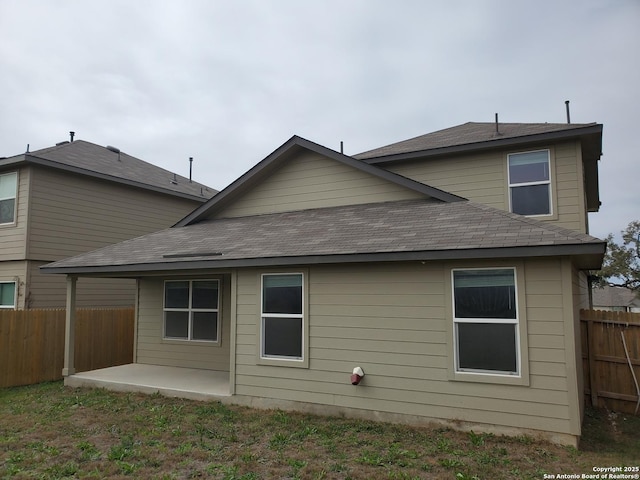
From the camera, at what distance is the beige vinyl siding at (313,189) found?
9.72 metres

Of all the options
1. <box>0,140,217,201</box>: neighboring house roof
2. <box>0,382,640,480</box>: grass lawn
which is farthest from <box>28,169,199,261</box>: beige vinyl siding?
<box>0,382,640,480</box>: grass lawn

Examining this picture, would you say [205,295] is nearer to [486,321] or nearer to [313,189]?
[313,189]

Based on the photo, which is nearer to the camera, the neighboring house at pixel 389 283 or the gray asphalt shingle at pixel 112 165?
the neighboring house at pixel 389 283

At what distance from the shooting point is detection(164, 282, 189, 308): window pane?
36.7 ft

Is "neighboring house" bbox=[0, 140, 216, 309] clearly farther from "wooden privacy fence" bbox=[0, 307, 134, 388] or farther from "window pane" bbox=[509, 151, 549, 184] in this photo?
"window pane" bbox=[509, 151, 549, 184]

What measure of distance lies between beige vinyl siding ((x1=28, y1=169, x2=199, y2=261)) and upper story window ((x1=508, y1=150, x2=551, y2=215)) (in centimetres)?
1155

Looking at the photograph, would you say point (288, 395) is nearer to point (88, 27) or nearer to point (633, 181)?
point (88, 27)

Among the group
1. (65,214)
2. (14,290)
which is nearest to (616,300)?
(65,214)

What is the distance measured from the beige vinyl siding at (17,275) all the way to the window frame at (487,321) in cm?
1111

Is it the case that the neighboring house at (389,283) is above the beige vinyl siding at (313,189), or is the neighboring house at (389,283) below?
below

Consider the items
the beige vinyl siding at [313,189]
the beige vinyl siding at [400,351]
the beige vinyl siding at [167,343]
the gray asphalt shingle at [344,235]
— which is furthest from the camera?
the beige vinyl siding at [167,343]

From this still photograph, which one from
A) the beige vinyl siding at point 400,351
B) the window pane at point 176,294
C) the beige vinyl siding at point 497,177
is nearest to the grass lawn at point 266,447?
the beige vinyl siding at point 400,351

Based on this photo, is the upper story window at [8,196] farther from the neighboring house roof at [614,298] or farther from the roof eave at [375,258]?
the neighboring house roof at [614,298]

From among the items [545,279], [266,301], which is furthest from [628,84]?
[266,301]
